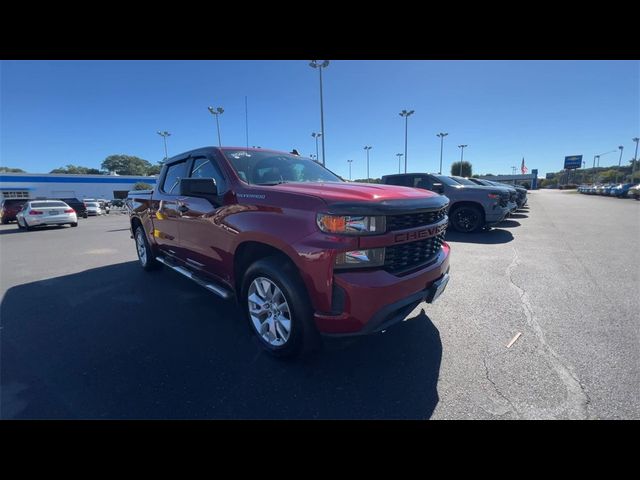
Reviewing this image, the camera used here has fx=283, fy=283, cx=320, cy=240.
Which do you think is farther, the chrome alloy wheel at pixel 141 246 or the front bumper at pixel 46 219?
the front bumper at pixel 46 219

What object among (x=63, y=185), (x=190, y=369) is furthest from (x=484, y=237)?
(x=63, y=185)

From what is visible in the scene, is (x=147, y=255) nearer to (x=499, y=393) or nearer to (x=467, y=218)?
(x=499, y=393)

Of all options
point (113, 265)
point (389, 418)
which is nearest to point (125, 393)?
point (389, 418)

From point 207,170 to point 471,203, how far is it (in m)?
7.75

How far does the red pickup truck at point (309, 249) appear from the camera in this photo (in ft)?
6.98

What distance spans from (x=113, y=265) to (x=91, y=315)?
3.11 meters

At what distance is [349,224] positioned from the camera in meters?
2.14

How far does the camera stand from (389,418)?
1.95 meters

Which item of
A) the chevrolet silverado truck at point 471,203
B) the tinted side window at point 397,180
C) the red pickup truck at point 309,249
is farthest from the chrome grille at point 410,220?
the tinted side window at point 397,180

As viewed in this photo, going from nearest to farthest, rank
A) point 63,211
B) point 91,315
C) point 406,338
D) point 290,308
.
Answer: point 290,308
point 406,338
point 91,315
point 63,211

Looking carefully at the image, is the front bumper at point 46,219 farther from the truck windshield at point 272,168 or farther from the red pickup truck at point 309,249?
the truck windshield at point 272,168

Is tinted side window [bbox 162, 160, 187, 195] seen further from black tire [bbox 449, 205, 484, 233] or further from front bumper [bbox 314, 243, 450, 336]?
black tire [bbox 449, 205, 484, 233]

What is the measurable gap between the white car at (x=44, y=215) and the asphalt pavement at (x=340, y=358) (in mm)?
12692
